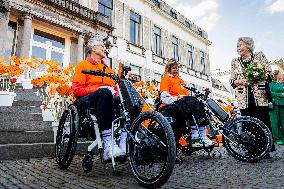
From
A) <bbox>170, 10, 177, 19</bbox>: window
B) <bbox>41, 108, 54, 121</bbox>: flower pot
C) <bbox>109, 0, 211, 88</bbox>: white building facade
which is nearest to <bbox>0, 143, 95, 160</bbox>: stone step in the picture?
<bbox>41, 108, 54, 121</bbox>: flower pot

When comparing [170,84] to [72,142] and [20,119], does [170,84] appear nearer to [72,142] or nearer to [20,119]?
[72,142]

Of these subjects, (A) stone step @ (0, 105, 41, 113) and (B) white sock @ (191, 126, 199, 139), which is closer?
(B) white sock @ (191, 126, 199, 139)

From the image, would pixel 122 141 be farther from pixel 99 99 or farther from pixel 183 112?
pixel 183 112

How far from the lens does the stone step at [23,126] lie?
14.1ft

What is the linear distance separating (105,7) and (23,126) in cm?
1402

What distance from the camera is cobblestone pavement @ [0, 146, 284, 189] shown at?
2.33 meters

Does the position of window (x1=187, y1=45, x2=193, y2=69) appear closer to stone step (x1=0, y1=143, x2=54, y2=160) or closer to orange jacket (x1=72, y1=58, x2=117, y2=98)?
stone step (x1=0, y1=143, x2=54, y2=160)

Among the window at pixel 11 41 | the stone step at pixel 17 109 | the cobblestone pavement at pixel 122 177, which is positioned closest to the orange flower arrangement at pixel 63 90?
the stone step at pixel 17 109

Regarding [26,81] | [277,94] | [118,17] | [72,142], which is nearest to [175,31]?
[118,17]

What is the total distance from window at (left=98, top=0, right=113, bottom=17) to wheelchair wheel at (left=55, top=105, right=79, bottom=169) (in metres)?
14.3

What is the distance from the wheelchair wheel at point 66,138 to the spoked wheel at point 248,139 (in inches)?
87.9

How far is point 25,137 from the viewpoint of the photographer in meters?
4.22

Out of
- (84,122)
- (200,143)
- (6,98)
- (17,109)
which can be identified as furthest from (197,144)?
(6,98)

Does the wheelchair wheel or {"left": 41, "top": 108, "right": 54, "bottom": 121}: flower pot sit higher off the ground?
{"left": 41, "top": 108, "right": 54, "bottom": 121}: flower pot
